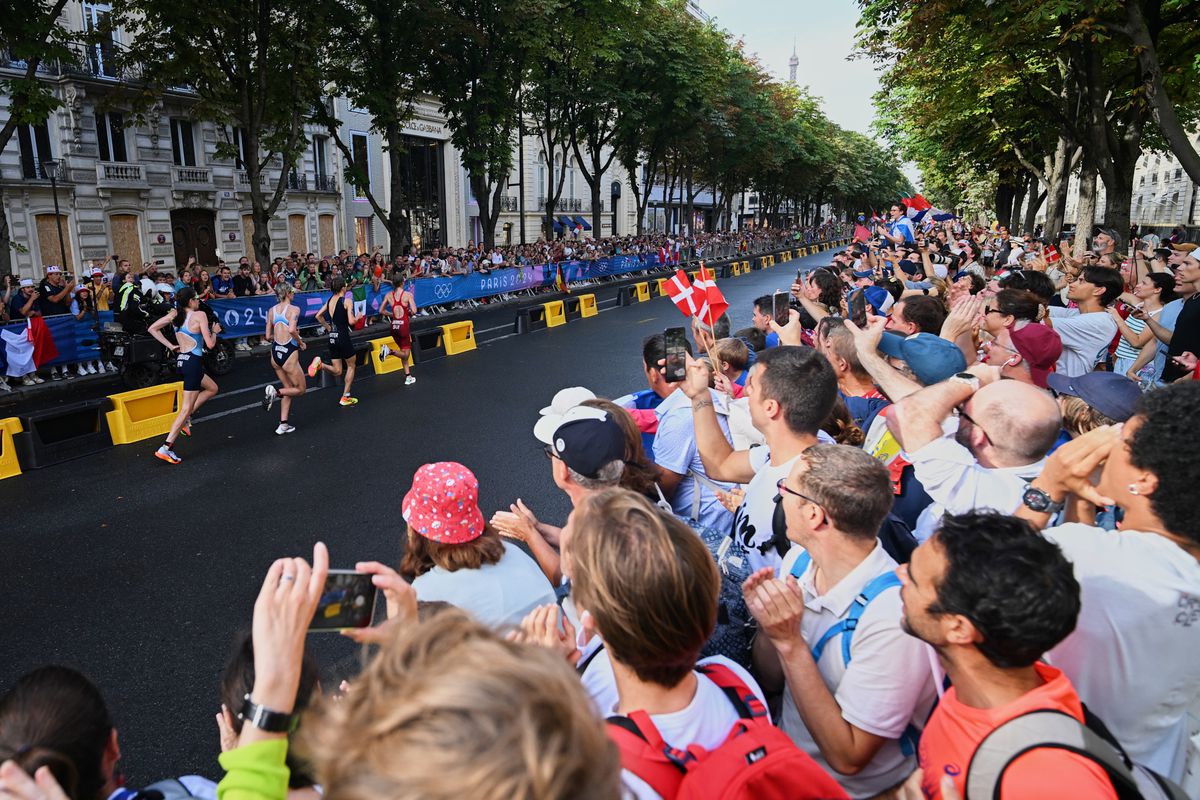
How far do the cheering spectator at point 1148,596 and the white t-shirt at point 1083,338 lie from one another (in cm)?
441

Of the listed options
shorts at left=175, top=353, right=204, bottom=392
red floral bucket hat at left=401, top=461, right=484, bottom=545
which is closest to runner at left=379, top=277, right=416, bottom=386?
shorts at left=175, top=353, right=204, bottom=392

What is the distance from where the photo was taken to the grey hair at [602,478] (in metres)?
2.87

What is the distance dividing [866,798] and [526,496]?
5295mm

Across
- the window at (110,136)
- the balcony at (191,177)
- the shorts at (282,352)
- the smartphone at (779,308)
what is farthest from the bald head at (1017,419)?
the balcony at (191,177)

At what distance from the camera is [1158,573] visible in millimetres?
1910

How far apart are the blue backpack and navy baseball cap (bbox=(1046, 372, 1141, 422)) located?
150cm

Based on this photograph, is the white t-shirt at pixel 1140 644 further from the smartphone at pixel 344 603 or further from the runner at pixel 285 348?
the runner at pixel 285 348

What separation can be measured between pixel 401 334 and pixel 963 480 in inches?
424

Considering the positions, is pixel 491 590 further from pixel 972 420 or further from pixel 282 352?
pixel 282 352

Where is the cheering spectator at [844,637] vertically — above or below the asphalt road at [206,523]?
above

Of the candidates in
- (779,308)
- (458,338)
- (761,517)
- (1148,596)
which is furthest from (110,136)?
(1148,596)

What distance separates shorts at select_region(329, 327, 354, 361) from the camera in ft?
35.5

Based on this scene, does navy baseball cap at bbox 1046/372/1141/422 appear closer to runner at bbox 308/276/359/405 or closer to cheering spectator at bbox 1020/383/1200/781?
cheering spectator at bbox 1020/383/1200/781

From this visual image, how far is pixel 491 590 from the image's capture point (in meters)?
2.64
